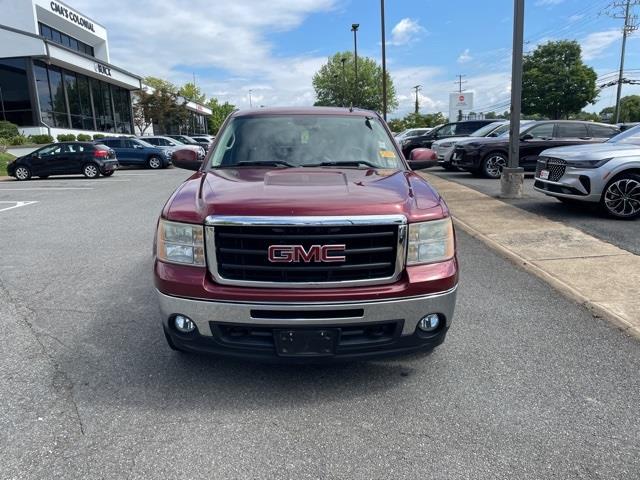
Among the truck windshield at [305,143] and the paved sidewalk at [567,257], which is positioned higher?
the truck windshield at [305,143]

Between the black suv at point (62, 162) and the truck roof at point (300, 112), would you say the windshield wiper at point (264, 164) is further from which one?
the black suv at point (62, 162)

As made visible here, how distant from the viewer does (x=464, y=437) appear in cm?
258

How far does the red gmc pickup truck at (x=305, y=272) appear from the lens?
8.84 feet

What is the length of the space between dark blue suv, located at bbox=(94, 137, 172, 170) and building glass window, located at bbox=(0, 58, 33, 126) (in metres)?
9.83

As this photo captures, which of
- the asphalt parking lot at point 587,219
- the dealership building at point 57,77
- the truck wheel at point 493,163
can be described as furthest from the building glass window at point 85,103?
the asphalt parking lot at point 587,219

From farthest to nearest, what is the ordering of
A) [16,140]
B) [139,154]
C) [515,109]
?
1. [16,140]
2. [139,154]
3. [515,109]

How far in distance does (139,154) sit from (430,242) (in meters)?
23.3

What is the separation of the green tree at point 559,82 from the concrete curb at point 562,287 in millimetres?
56624

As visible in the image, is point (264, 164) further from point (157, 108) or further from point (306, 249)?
point (157, 108)

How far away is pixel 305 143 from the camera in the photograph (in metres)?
4.09

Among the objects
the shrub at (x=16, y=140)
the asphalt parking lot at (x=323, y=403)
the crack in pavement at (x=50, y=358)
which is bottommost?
the asphalt parking lot at (x=323, y=403)

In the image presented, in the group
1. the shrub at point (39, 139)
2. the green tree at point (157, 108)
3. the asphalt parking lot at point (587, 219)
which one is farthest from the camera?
the green tree at point (157, 108)

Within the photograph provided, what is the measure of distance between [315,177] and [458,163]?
1210cm

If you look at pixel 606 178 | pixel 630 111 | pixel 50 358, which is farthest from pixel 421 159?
pixel 630 111
